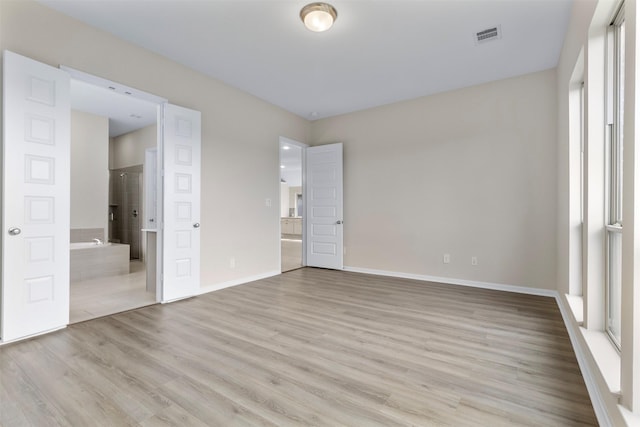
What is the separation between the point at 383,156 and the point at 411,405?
402 cm

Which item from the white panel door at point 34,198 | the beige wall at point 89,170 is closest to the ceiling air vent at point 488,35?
the white panel door at point 34,198

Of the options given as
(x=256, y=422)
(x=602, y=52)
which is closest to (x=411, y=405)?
(x=256, y=422)

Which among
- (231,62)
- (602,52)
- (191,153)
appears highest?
(231,62)

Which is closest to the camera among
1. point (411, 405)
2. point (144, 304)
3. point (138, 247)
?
point (411, 405)

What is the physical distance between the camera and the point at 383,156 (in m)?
5.05

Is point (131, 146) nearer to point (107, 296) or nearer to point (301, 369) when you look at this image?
point (107, 296)

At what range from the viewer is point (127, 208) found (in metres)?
6.71

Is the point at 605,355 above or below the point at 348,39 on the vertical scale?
below

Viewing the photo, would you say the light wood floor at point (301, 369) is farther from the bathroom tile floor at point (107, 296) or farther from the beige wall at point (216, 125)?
the beige wall at point (216, 125)

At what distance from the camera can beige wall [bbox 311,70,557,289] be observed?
12.6 ft

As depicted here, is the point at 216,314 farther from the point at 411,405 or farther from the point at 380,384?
the point at 411,405

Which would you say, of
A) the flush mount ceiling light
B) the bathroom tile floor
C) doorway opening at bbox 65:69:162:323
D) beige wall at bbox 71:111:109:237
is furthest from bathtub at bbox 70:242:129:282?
the flush mount ceiling light

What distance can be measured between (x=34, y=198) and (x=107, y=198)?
Answer: 12.7 ft

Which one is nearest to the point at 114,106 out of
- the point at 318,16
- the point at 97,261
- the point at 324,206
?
the point at 97,261
